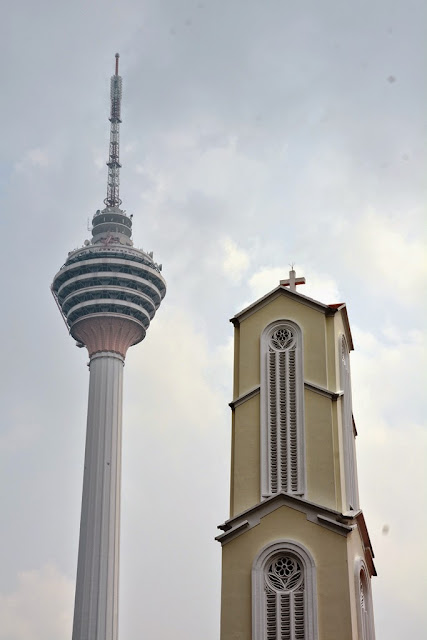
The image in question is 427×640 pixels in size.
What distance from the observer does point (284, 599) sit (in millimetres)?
26000

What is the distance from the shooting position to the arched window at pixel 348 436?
2856 cm

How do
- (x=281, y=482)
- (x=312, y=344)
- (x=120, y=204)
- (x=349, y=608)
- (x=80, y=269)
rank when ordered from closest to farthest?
(x=349, y=608), (x=281, y=482), (x=312, y=344), (x=80, y=269), (x=120, y=204)

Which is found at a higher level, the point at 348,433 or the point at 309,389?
the point at 309,389

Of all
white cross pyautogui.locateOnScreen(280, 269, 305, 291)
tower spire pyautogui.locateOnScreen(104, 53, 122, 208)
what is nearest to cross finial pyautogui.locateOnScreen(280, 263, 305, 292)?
white cross pyautogui.locateOnScreen(280, 269, 305, 291)

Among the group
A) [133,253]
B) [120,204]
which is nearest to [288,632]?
[133,253]

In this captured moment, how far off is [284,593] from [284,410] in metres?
5.22

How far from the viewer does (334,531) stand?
2636 cm

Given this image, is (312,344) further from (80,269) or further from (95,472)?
(80,269)

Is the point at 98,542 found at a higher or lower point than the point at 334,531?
higher

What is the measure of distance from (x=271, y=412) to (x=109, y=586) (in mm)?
Answer: 70727

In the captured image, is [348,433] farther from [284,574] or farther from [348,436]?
[284,574]

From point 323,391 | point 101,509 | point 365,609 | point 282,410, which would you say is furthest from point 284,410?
point 101,509

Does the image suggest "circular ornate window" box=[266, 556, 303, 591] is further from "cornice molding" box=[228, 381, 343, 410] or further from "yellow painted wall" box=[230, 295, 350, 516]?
"cornice molding" box=[228, 381, 343, 410]

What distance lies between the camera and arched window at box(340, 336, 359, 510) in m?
28.6
